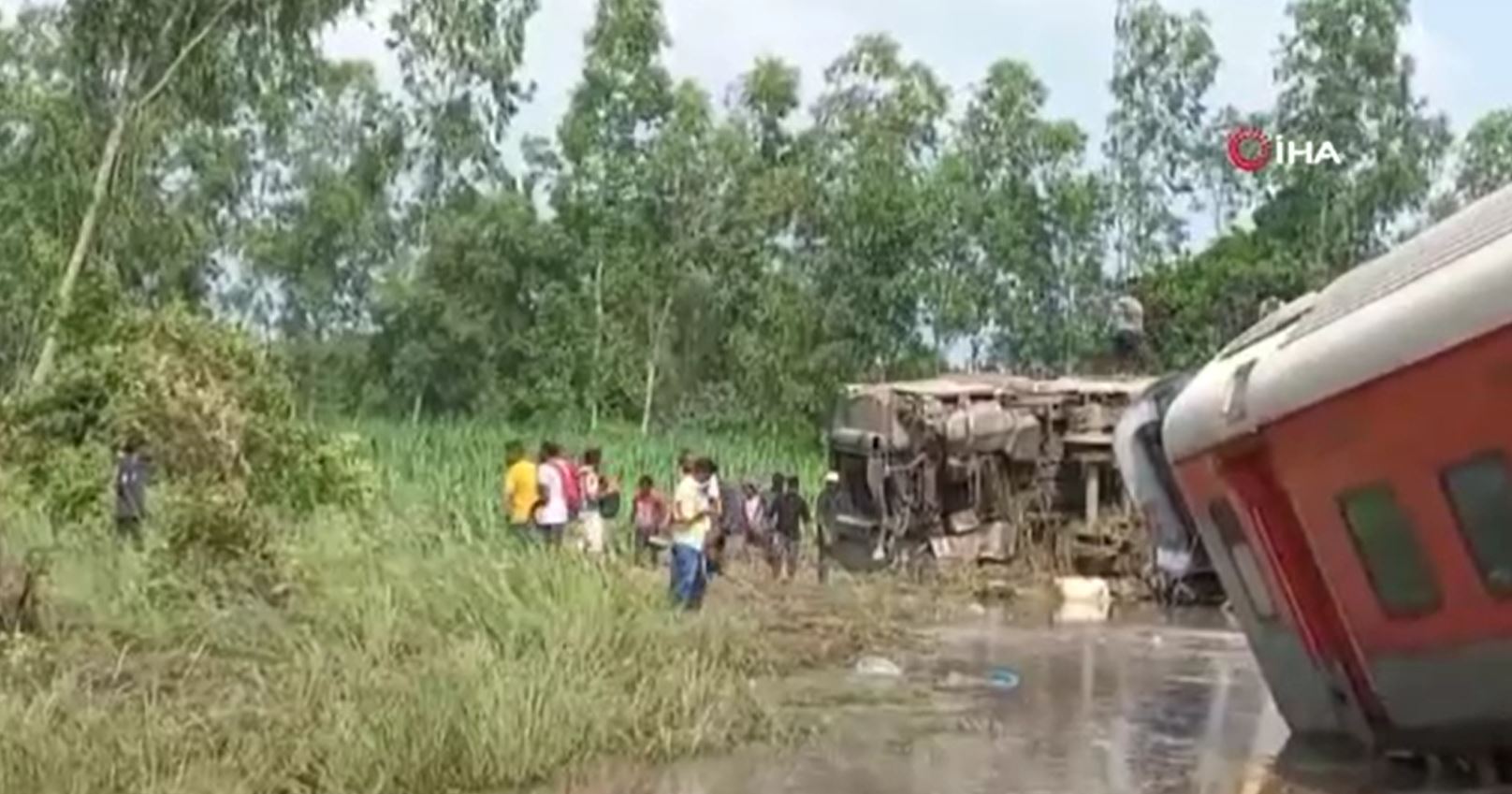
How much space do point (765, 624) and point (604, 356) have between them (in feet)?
80.9

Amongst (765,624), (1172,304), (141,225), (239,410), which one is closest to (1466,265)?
(765,624)

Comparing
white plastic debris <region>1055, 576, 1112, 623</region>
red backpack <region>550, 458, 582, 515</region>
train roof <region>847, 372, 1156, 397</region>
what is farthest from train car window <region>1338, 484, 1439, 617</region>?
train roof <region>847, 372, 1156, 397</region>

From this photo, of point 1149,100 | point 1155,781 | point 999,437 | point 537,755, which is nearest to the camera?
point 537,755

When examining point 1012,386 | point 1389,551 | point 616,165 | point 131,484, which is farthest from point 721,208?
point 1389,551

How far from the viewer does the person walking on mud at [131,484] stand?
15.5 metres

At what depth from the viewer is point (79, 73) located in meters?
31.5

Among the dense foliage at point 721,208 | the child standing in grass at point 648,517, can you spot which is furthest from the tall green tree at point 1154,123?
the child standing in grass at point 648,517

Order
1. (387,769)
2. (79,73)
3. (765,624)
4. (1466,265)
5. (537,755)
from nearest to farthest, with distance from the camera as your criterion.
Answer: (1466,265), (387,769), (537,755), (765,624), (79,73)

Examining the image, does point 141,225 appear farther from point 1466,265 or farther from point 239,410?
point 1466,265

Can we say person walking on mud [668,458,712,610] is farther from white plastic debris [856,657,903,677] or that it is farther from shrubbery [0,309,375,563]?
shrubbery [0,309,375,563]

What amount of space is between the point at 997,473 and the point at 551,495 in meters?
7.18

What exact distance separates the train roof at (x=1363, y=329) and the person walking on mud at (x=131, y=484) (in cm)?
758

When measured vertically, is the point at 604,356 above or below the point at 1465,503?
above

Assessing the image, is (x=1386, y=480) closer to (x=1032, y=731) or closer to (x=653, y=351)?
(x=1032, y=731)
